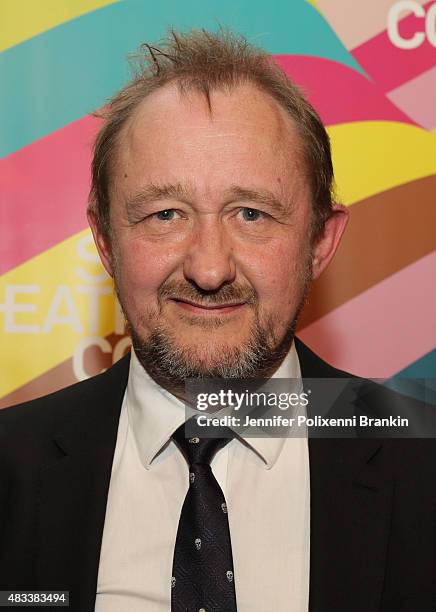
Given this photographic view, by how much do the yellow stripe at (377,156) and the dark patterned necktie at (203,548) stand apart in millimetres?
970

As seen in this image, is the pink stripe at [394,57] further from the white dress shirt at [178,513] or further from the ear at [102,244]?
the white dress shirt at [178,513]

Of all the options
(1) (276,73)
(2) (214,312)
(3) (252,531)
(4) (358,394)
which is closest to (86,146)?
(1) (276,73)

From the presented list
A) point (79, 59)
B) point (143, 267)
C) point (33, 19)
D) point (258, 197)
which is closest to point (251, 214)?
point (258, 197)

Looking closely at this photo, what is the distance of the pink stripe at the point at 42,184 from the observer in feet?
7.16

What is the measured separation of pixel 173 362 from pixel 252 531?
0.37 m

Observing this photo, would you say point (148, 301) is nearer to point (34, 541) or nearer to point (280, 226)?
point (280, 226)

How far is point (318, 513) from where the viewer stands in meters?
1.57

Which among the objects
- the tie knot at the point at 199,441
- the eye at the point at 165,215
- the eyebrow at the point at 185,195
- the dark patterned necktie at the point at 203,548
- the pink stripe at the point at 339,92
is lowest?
the dark patterned necktie at the point at 203,548

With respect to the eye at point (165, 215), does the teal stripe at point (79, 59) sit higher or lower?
higher

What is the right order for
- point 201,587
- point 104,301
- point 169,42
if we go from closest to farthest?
point 201,587
point 169,42
point 104,301

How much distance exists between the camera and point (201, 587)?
1.49 metres

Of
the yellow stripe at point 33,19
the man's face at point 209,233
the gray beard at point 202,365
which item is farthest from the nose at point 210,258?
the yellow stripe at point 33,19

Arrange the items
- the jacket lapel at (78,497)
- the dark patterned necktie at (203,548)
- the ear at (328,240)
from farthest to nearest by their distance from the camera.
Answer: the ear at (328,240)
the jacket lapel at (78,497)
the dark patterned necktie at (203,548)

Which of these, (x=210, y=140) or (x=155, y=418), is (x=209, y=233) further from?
(x=155, y=418)
